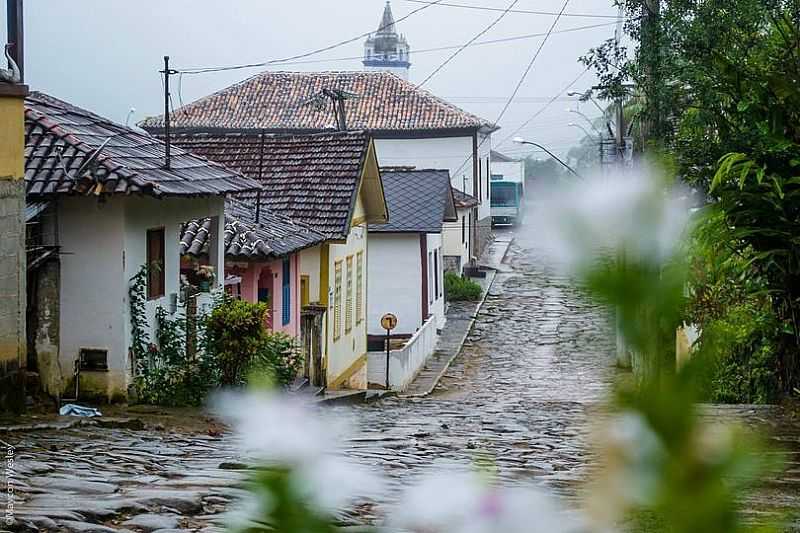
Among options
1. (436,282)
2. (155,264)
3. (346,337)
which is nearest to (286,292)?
(346,337)

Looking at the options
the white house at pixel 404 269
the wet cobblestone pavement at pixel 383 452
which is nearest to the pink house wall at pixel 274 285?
the wet cobblestone pavement at pixel 383 452

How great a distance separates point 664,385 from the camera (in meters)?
0.53

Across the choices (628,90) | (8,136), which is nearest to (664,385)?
(8,136)

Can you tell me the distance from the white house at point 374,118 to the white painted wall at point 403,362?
17.1m

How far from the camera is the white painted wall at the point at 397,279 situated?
29.5 meters

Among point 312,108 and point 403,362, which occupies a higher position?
point 312,108

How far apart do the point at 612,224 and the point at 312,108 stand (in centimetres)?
4519

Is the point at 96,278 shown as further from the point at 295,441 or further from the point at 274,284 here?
the point at 295,441

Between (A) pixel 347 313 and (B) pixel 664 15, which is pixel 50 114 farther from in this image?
(A) pixel 347 313

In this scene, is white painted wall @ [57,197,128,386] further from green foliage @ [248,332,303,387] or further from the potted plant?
the potted plant

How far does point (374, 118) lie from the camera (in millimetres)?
45500

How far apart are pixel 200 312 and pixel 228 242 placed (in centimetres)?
225

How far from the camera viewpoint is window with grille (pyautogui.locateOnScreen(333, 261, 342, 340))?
70.1 ft

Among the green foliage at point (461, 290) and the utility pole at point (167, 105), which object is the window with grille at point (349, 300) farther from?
the green foliage at point (461, 290)
